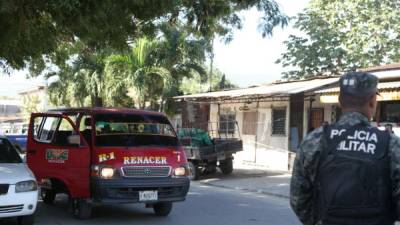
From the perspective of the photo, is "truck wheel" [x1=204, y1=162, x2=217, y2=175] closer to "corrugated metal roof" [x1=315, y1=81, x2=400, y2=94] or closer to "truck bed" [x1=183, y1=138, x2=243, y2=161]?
"truck bed" [x1=183, y1=138, x2=243, y2=161]

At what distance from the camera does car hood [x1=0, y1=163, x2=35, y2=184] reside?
8367 millimetres

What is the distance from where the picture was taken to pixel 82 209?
9.72 metres

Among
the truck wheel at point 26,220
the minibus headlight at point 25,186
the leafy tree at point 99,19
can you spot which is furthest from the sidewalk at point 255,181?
the minibus headlight at point 25,186

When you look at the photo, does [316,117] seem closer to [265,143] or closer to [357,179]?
[265,143]

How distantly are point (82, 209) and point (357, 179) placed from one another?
739 centimetres

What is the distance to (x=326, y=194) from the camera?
9.89 feet

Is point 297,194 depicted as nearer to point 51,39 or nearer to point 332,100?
point 51,39

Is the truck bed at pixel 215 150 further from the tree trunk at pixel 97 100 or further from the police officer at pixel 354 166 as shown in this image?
the police officer at pixel 354 166

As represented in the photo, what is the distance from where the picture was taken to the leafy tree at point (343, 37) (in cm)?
2914

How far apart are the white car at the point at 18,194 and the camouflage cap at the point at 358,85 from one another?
6.27 metres

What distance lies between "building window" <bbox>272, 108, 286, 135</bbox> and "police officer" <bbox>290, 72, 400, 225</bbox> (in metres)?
19.2

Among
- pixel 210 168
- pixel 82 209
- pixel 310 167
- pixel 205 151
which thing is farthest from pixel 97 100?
pixel 310 167

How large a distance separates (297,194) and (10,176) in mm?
6136

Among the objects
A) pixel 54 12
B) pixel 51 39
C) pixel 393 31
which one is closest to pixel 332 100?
pixel 51 39
